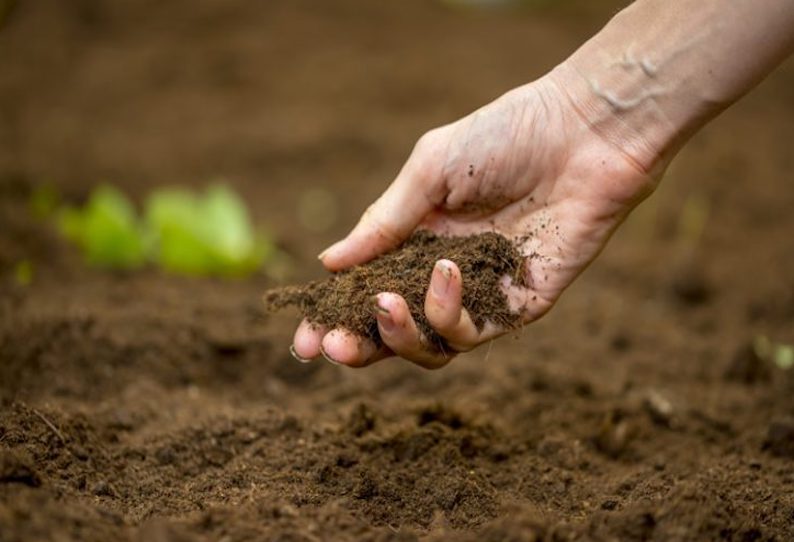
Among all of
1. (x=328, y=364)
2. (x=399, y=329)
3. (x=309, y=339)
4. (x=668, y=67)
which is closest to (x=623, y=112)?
(x=668, y=67)

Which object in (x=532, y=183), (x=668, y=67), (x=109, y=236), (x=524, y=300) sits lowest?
(x=524, y=300)

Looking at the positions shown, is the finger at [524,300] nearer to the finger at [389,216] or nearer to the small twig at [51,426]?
the finger at [389,216]

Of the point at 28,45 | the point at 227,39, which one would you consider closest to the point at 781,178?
the point at 227,39

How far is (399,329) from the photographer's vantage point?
5.76 ft

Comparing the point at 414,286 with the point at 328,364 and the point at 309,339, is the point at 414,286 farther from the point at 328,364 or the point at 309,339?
the point at 328,364

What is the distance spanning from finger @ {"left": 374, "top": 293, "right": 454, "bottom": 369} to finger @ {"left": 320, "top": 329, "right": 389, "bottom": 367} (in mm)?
55

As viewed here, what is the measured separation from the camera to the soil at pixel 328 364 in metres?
1.75

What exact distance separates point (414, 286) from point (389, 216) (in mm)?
242

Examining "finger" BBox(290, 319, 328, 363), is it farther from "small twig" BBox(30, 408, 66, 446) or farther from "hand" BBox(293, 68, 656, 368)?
"small twig" BBox(30, 408, 66, 446)

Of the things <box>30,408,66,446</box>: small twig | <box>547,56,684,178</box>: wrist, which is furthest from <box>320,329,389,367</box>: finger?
<box>547,56,684,178</box>: wrist

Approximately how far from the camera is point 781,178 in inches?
183

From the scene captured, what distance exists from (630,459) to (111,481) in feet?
4.15

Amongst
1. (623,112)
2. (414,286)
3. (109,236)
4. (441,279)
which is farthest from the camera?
(109,236)

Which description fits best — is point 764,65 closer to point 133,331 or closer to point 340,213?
point 133,331
